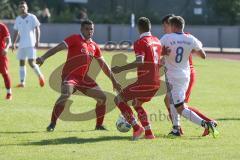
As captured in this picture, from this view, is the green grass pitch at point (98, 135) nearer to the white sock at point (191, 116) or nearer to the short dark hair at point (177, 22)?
the white sock at point (191, 116)

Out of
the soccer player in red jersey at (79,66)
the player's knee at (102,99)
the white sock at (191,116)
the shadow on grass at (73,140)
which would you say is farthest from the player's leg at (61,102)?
the white sock at (191,116)

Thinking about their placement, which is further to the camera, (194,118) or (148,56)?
(194,118)

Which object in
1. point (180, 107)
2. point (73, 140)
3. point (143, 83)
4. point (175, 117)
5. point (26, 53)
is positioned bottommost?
point (26, 53)

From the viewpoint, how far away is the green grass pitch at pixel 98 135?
10.5 meters

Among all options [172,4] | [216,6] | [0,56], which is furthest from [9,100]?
[172,4]

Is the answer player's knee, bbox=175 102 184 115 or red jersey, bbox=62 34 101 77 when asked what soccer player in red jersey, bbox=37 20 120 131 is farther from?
player's knee, bbox=175 102 184 115

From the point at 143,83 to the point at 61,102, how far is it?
5.26 ft

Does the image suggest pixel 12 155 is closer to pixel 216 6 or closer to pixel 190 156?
pixel 190 156

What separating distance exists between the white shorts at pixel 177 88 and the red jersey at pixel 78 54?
57.0 inches

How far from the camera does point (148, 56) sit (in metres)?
11.8

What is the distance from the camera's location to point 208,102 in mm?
17875

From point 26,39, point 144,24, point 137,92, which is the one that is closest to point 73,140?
point 137,92

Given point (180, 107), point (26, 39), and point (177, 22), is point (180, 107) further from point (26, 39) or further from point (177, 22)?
point (26, 39)

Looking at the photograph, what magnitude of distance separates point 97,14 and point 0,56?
3793 centimetres
